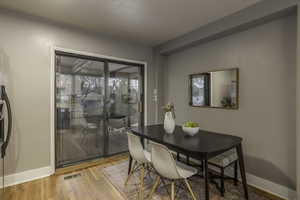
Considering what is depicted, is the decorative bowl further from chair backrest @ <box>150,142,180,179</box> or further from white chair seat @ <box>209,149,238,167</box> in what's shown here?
chair backrest @ <box>150,142,180,179</box>

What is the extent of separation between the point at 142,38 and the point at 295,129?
3.01m

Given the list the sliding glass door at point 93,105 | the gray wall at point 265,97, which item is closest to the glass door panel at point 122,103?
the sliding glass door at point 93,105

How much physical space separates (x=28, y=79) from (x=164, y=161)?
96.8 inches

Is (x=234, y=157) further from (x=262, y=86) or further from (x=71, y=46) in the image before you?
(x=71, y=46)

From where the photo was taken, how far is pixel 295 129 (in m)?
1.92

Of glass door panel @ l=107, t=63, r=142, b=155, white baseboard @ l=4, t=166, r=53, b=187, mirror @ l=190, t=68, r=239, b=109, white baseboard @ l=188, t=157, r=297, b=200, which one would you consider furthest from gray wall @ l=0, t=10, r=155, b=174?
white baseboard @ l=188, t=157, r=297, b=200

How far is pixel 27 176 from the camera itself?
7.82 ft

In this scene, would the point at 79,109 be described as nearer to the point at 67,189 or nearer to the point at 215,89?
the point at 67,189

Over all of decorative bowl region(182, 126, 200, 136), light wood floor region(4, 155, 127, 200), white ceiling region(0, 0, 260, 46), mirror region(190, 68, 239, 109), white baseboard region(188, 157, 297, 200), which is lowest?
light wood floor region(4, 155, 127, 200)

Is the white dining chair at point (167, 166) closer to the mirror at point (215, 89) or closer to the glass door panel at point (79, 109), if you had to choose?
the mirror at point (215, 89)

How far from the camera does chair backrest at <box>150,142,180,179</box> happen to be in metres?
1.55

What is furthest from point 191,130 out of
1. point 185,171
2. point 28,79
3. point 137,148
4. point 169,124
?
point 28,79

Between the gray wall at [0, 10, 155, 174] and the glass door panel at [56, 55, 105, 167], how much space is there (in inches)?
9.4

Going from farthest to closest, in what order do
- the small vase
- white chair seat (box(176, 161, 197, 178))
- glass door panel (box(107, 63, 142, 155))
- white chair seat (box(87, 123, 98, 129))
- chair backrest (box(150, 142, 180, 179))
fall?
1. glass door panel (box(107, 63, 142, 155))
2. white chair seat (box(87, 123, 98, 129))
3. the small vase
4. white chair seat (box(176, 161, 197, 178))
5. chair backrest (box(150, 142, 180, 179))
